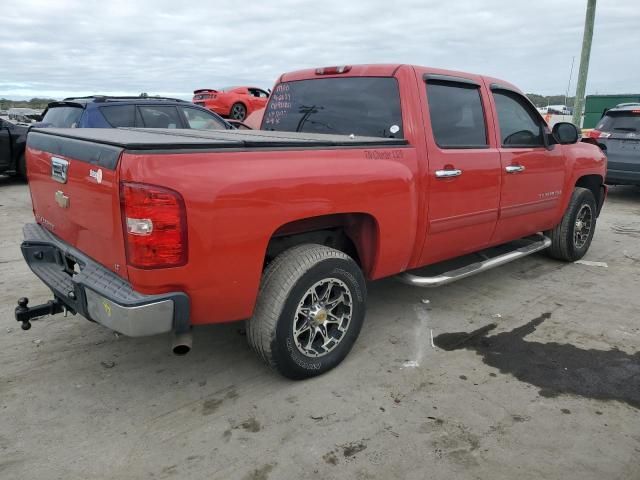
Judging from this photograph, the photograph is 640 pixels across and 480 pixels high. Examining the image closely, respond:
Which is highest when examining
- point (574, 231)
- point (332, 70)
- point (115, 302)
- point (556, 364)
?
point (332, 70)

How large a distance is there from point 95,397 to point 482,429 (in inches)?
84.7

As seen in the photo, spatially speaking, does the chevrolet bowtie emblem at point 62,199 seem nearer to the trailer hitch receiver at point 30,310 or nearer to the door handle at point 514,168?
the trailer hitch receiver at point 30,310

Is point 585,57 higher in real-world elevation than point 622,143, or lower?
higher

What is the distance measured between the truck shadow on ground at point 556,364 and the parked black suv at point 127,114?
5.79 m

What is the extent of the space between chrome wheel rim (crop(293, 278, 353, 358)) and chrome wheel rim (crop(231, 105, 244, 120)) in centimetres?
1427

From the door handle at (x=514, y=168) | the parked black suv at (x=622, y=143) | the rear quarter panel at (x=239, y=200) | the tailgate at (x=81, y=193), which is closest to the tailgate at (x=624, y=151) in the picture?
the parked black suv at (x=622, y=143)

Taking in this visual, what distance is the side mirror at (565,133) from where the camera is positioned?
489 cm

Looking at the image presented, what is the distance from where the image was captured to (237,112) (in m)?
16.7

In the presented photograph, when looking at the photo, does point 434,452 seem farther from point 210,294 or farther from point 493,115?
point 493,115

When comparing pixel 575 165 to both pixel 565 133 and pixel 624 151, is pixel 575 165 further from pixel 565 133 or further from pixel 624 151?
pixel 624 151

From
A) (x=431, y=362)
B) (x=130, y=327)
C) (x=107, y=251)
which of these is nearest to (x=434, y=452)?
(x=431, y=362)

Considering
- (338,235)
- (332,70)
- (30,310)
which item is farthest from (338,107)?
(30,310)

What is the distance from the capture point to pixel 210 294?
2.59 meters

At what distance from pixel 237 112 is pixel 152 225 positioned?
49.3ft
